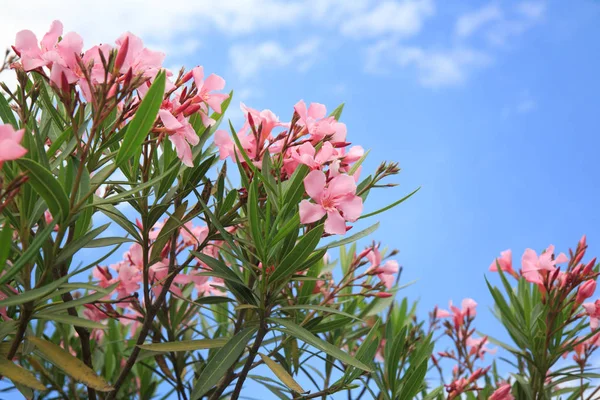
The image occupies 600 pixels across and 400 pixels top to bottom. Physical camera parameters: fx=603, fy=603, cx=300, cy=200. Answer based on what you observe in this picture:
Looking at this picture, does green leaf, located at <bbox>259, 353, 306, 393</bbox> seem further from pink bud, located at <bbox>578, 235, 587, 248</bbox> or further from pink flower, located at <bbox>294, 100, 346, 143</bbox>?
pink bud, located at <bbox>578, 235, 587, 248</bbox>

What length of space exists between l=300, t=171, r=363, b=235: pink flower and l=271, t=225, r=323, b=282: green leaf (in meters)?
0.03

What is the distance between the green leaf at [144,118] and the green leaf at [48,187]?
144mm

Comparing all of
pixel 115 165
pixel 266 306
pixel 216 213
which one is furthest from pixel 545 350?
pixel 115 165

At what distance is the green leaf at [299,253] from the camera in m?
1.33

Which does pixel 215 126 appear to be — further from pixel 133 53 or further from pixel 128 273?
pixel 128 273

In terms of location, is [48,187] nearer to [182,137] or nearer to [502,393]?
[182,137]

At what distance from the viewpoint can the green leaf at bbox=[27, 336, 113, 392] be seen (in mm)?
1171

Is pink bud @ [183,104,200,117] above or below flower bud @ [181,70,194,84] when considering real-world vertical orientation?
below

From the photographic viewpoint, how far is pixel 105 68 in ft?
3.75

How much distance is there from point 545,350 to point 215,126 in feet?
4.62

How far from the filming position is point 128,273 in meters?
1.86

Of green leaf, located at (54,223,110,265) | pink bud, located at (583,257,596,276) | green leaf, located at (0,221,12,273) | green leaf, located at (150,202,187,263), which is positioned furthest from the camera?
pink bud, located at (583,257,596,276)

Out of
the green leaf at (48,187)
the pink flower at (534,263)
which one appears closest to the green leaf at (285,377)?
the green leaf at (48,187)

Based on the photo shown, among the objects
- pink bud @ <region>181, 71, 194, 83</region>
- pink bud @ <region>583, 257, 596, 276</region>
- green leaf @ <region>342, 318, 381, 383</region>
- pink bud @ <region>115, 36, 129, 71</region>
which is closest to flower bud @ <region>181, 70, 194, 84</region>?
pink bud @ <region>181, 71, 194, 83</region>
